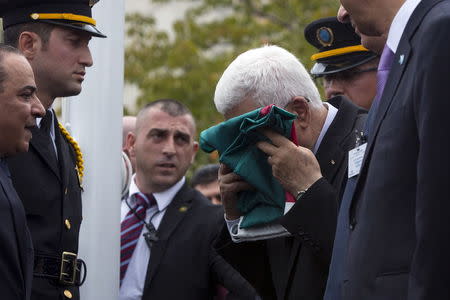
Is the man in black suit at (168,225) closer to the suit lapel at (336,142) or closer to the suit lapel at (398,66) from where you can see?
the suit lapel at (336,142)

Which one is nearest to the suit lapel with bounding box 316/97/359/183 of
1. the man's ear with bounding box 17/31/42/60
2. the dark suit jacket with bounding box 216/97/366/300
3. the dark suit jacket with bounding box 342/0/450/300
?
the dark suit jacket with bounding box 216/97/366/300

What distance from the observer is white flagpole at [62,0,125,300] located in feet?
16.4

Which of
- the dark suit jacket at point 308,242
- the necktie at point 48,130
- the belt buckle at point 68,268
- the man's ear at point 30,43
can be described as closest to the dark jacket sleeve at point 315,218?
the dark suit jacket at point 308,242

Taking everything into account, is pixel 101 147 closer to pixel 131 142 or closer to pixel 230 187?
pixel 230 187

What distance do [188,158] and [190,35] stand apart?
12658mm

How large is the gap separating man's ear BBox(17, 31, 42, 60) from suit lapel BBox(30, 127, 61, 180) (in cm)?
37

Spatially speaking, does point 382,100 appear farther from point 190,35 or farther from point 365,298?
point 190,35

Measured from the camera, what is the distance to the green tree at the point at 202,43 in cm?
1742

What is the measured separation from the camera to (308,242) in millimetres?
3975

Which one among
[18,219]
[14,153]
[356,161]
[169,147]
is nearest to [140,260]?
[169,147]

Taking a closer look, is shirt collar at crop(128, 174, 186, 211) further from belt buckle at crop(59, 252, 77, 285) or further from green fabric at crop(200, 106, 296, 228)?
green fabric at crop(200, 106, 296, 228)

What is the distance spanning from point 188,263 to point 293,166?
209 centimetres

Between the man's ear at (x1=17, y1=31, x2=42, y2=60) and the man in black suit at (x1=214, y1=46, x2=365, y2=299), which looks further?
the man's ear at (x1=17, y1=31, x2=42, y2=60)

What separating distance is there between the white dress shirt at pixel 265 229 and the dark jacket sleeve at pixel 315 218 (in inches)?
3.4
